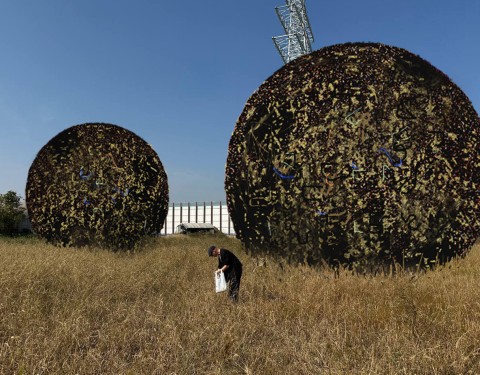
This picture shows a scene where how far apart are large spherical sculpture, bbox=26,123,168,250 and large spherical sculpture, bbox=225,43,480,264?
5.25 m

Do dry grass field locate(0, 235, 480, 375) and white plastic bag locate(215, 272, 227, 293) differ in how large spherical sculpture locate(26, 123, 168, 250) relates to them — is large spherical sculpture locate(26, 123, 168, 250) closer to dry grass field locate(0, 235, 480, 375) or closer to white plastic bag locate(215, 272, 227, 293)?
dry grass field locate(0, 235, 480, 375)

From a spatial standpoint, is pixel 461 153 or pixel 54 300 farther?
pixel 461 153

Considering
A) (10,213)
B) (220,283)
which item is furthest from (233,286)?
(10,213)

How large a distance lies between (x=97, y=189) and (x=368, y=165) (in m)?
7.87

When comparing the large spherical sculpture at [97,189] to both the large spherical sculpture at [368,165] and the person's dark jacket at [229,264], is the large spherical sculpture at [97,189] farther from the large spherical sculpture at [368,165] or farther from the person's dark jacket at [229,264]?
the person's dark jacket at [229,264]

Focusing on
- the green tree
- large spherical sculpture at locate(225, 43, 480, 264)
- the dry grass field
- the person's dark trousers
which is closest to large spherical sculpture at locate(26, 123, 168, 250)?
the dry grass field

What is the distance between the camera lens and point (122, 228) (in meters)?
11.1

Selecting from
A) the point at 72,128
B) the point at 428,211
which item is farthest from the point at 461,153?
the point at 72,128

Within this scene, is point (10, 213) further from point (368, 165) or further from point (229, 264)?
point (368, 165)

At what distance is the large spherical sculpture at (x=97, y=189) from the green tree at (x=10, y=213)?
1140 cm

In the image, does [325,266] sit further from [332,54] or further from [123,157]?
[123,157]

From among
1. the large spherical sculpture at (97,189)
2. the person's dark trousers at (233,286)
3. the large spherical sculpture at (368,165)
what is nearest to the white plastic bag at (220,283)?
the person's dark trousers at (233,286)

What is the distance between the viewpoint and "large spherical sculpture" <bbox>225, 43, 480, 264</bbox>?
6691 millimetres

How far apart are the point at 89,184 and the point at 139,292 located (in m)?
6.34
